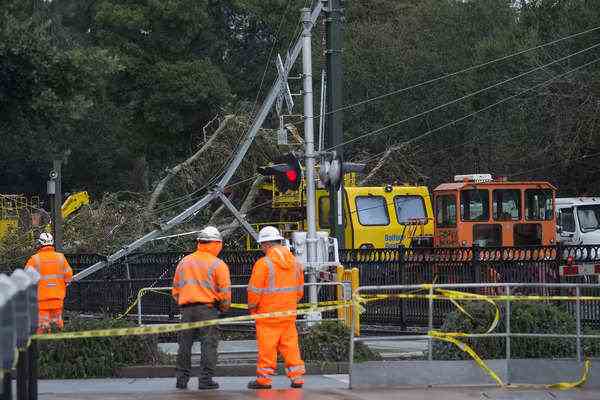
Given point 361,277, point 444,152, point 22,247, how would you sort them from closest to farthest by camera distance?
point 361,277 → point 22,247 → point 444,152

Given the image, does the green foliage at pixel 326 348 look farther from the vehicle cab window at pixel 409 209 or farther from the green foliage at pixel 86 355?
the vehicle cab window at pixel 409 209

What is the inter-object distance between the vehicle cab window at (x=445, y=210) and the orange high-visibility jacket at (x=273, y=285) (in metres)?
13.9

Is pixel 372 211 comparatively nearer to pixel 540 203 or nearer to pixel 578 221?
pixel 540 203

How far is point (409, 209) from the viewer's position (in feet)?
91.7

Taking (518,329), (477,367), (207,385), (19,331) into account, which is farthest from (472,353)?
(19,331)

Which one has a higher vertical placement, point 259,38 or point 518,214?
point 259,38

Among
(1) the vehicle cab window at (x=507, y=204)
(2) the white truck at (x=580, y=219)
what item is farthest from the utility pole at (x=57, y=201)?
(2) the white truck at (x=580, y=219)

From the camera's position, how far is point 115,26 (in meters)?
51.6

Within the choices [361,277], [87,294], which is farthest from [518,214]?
[87,294]

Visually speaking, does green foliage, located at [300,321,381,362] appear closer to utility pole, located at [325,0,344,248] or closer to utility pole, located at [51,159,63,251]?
utility pole, located at [325,0,344,248]

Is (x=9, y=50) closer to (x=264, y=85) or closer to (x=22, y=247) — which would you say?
(x=22, y=247)

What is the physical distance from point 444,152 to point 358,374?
2624cm

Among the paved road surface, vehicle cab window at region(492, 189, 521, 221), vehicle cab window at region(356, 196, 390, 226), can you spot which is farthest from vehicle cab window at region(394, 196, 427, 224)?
the paved road surface

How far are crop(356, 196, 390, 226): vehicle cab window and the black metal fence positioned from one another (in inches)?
158
